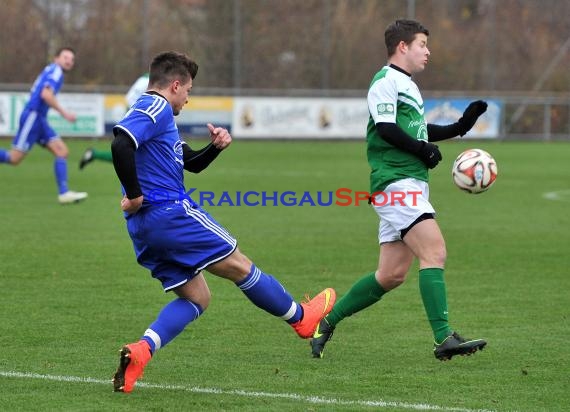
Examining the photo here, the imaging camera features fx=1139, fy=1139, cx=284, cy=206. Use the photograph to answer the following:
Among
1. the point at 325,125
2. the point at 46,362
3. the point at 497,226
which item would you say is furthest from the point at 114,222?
the point at 325,125

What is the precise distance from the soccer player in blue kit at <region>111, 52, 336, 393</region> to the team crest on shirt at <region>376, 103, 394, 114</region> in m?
1.14

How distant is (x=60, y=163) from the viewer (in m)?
15.6

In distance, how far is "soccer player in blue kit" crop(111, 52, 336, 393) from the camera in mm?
5648

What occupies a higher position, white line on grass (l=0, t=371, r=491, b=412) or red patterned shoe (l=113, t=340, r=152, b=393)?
red patterned shoe (l=113, t=340, r=152, b=393)

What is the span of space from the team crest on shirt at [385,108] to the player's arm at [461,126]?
680 millimetres

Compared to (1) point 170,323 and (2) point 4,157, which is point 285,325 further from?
(2) point 4,157

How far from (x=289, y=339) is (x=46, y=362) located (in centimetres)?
160

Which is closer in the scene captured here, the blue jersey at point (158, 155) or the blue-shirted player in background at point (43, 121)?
the blue jersey at point (158, 155)

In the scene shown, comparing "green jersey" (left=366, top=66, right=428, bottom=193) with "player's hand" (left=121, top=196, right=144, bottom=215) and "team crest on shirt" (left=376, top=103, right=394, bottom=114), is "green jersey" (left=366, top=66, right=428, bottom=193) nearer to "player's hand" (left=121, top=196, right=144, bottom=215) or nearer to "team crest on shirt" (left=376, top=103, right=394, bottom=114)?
"team crest on shirt" (left=376, top=103, right=394, bottom=114)

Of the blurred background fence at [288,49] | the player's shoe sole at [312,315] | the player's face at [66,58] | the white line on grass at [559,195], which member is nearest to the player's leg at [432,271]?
the player's shoe sole at [312,315]

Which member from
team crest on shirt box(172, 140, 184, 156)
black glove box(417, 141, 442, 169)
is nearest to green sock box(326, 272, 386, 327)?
black glove box(417, 141, 442, 169)

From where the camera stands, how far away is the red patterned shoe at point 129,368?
219 inches

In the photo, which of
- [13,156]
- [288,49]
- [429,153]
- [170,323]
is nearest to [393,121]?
[429,153]

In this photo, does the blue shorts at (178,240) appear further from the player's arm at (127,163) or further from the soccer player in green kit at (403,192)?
the soccer player in green kit at (403,192)
